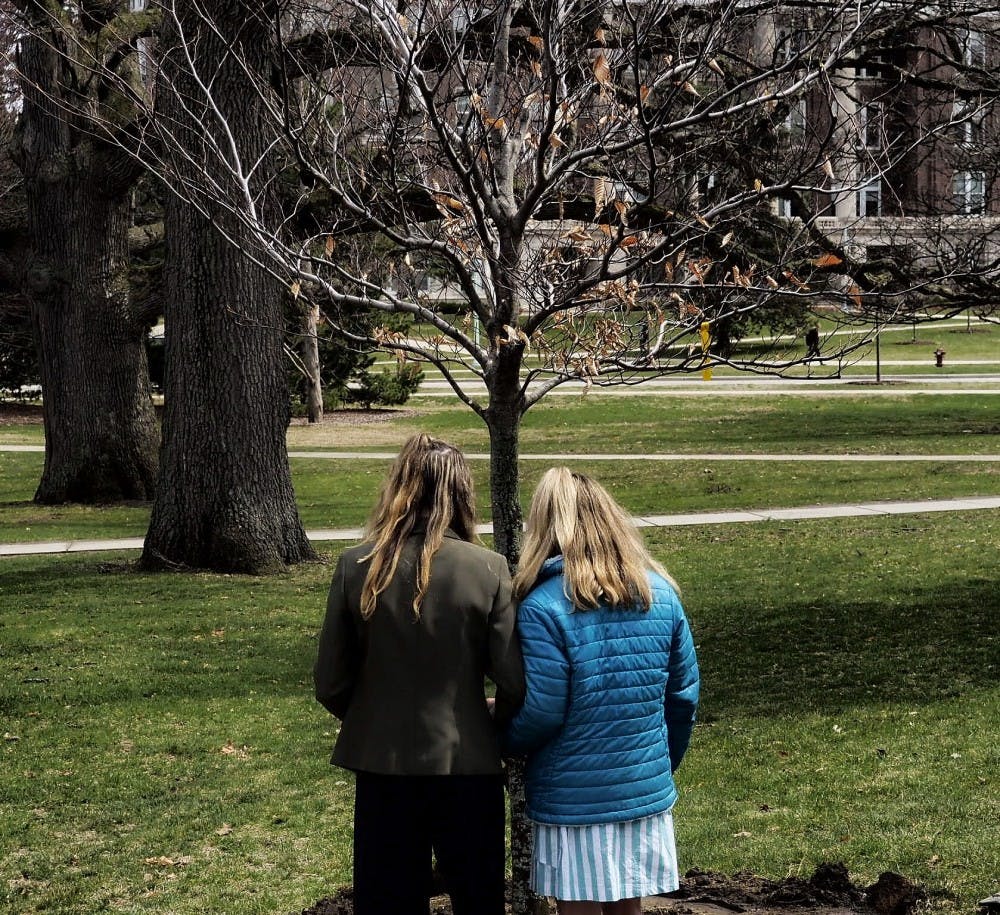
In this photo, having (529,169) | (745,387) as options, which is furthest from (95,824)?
(745,387)

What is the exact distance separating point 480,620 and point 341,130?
9.48 ft

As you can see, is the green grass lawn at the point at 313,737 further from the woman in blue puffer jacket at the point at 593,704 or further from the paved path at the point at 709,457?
the paved path at the point at 709,457

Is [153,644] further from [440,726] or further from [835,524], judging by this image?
[835,524]

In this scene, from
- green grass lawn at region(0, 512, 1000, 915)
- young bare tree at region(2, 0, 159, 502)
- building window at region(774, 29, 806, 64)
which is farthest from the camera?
young bare tree at region(2, 0, 159, 502)

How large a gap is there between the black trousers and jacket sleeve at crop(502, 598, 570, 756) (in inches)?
8.4

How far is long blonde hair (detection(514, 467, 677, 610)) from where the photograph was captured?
350 centimetres

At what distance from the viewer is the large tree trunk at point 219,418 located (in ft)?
42.6

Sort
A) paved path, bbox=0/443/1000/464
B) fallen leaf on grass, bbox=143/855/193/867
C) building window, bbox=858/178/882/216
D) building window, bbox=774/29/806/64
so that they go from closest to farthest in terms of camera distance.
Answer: building window, bbox=774/29/806/64
fallen leaf on grass, bbox=143/855/193/867
building window, bbox=858/178/882/216
paved path, bbox=0/443/1000/464

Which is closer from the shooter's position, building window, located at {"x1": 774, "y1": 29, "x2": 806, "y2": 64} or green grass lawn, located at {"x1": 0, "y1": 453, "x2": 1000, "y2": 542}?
building window, located at {"x1": 774, "y1": 29, "x2": 806, "y2": 64}

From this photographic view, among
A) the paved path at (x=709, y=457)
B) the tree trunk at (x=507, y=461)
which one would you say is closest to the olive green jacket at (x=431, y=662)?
the tree trunk at (x=507, y=461)

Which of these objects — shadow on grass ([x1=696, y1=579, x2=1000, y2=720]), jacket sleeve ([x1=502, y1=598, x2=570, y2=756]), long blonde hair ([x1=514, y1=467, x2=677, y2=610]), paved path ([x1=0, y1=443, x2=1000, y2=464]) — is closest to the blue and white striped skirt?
jacket sleeve ([x1=502, y1=598, x2=570, y2=756])

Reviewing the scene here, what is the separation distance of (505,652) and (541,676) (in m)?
0.11

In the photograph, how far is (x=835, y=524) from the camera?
15.5 m

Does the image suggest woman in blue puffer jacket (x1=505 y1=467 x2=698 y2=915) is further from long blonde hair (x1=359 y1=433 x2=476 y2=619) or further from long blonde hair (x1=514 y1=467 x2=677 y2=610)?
long blonde hair (x1=359 y1=433 x2=476 y2=619)
